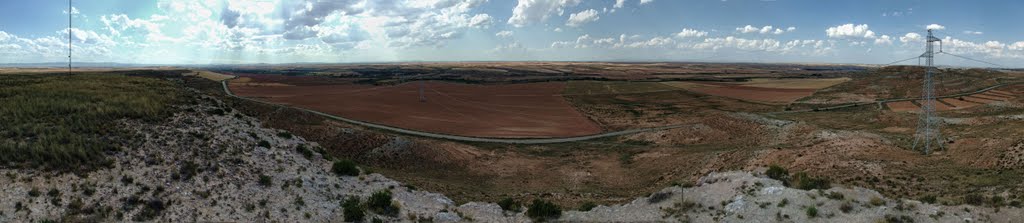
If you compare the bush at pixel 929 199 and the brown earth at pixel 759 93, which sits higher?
the brown earth at pixel 759 93

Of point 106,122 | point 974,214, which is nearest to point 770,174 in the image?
point 974,214

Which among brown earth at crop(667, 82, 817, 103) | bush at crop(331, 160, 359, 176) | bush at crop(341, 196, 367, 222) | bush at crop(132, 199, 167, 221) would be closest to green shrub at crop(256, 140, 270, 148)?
bush at crop(331, 160, 359, 176)

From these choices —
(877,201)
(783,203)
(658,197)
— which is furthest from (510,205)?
(877,201)

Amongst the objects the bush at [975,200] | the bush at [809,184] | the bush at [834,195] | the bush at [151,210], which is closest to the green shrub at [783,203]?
the bush at [834,195]

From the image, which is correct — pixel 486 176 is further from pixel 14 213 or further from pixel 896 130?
pixel 896 130

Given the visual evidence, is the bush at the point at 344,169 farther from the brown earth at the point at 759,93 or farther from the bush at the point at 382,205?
the brown earth at the point at 759,93

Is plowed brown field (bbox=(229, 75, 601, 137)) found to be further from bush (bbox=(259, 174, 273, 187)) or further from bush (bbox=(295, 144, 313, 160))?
bush (bbox=(259, 174, 273, 187))
